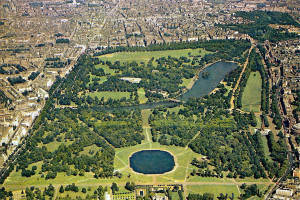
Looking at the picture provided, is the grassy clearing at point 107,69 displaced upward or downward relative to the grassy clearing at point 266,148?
upward

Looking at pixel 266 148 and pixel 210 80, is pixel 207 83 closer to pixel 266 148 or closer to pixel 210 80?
pixel 210 80

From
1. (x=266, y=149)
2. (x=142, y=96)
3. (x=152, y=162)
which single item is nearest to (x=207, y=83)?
(x=142, y=96)

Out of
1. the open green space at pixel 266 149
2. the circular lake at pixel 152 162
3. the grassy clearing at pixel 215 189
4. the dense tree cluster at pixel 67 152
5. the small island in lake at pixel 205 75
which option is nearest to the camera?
the grassy clearing at pixel 215 189

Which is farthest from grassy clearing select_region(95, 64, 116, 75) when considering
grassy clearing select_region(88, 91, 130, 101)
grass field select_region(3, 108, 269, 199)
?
grass field select_region(3, 108, 269, 199)

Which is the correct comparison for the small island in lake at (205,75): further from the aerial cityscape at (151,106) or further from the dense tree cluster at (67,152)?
the dense tree cluster at (67,152)

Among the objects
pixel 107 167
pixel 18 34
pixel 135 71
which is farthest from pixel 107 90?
pixel 18 34

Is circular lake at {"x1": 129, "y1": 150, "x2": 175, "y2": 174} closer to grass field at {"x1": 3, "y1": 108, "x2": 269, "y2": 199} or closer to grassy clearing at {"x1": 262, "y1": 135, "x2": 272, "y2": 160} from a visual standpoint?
grass field at {"x1": 3, "y1": 108, "x2": 269, "y2": 199}

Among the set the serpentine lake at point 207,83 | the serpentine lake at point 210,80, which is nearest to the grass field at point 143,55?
the serpentine lake at point 210,80

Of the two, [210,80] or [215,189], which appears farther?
[210,80]

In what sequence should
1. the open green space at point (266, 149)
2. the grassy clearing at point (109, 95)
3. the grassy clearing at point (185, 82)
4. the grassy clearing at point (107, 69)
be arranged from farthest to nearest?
the grassy clearing at point (107, 69)
the grassy clearing at point (185, 82)
the grassy clearing at point (109, 95)
the open green space at point (266, 149)
